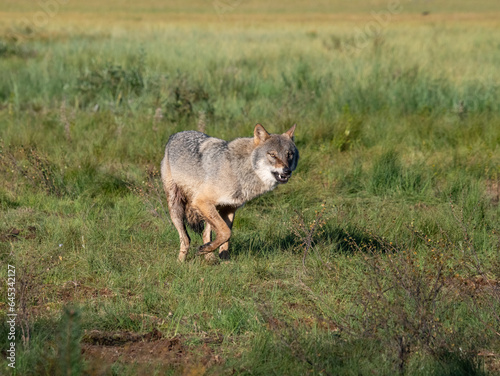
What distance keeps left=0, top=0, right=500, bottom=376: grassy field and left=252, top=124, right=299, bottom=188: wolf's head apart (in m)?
0.62

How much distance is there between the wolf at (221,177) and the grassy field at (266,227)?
0.30m

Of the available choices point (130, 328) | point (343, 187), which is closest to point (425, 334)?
point (130, 328)

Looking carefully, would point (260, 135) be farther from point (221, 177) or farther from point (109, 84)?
point (109, 84)

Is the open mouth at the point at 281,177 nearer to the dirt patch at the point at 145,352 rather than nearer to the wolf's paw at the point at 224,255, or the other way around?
the wolf's paw at the point at 224,255

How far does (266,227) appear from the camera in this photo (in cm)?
676

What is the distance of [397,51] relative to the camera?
17156 millimetres

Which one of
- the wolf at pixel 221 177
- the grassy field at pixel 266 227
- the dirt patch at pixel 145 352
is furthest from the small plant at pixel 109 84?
the dirt patch at pixel 145 352

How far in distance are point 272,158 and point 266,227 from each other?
127 cm

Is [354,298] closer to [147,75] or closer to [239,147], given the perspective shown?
[239,147]

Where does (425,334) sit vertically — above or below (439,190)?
above

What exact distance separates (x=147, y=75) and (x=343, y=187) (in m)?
6.34

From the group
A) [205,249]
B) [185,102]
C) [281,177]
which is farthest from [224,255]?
[185,102]

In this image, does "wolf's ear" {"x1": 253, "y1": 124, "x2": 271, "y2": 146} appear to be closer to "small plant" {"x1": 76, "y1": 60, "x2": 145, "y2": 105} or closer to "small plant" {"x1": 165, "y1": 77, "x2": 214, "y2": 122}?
"small plant" {"x1": 165, "y1": 77, "x2": 214, "y2": 122}

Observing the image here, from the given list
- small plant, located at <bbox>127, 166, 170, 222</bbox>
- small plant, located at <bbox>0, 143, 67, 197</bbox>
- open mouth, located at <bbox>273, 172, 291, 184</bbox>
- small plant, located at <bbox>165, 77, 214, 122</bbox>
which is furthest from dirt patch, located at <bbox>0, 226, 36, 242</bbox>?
small plant, located at <bbox>165, 77, 214, 122</bbox>
